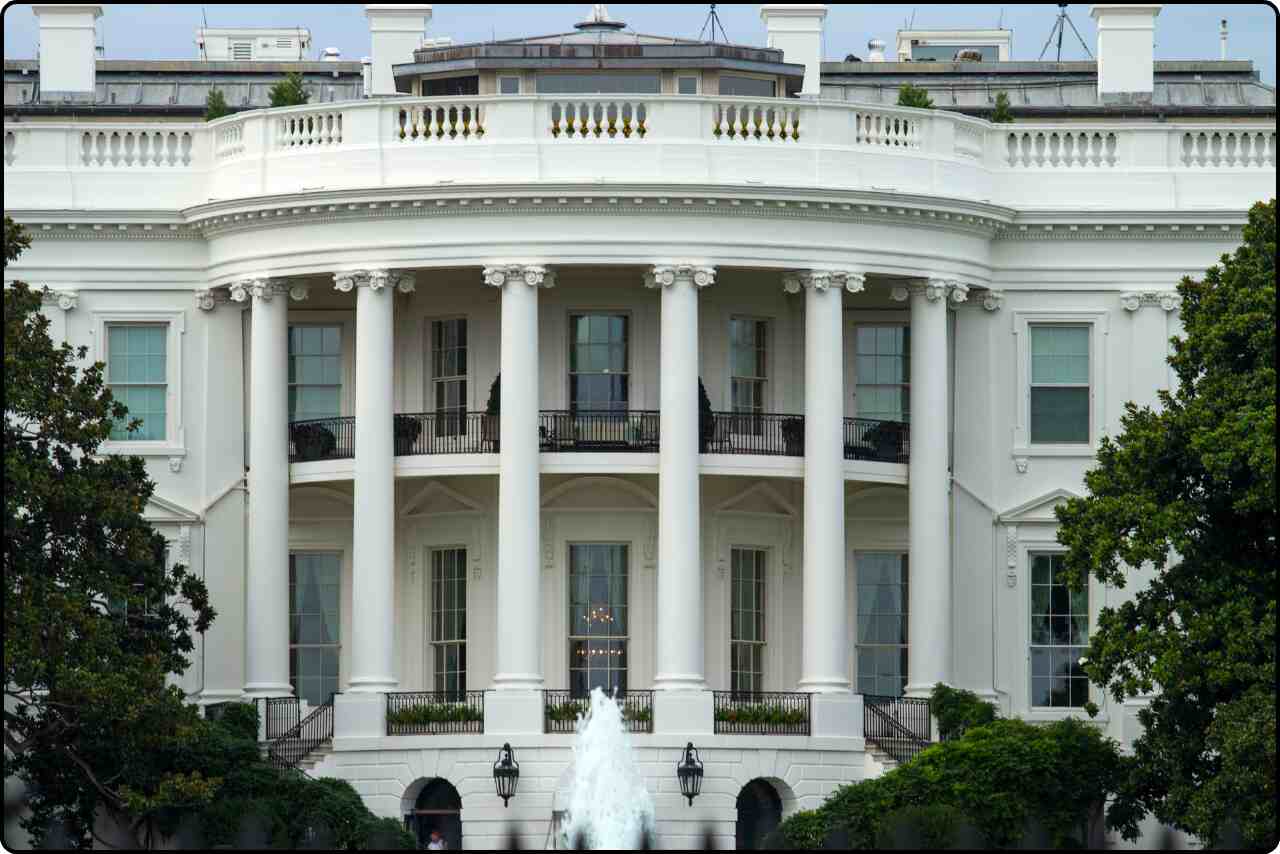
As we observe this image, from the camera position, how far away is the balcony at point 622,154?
57.3m

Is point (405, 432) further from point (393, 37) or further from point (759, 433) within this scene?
point (393, 37)

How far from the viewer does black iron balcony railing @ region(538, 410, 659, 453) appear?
58.8 m

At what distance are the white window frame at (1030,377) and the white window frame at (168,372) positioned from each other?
45.9 feet

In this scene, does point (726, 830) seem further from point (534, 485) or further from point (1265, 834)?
point (1265, 834)

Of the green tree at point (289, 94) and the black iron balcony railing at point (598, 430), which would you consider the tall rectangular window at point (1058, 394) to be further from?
the green tree at point (289, 94)

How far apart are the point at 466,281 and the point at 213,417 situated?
4850 mm

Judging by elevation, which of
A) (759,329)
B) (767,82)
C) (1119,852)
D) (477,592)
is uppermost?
(767,82)

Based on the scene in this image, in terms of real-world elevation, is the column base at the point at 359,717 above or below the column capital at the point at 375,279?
below

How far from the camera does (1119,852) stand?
5284 cm

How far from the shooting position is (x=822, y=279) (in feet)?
190

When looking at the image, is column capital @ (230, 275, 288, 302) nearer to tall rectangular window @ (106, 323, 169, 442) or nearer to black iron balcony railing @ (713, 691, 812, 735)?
tall rectangular window @ (106, 323, 169, 442)

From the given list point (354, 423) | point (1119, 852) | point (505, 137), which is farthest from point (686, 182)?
point (1119, 852)

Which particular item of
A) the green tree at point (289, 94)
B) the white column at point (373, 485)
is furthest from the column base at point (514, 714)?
the green tree at point (289, 94)

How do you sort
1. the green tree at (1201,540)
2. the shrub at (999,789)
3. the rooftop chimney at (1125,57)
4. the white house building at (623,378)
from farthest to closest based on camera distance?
the rooftop chimney at (1125,57), the white house building at (623,378), the shrub at (999,789), the green tree at (1201,540)
